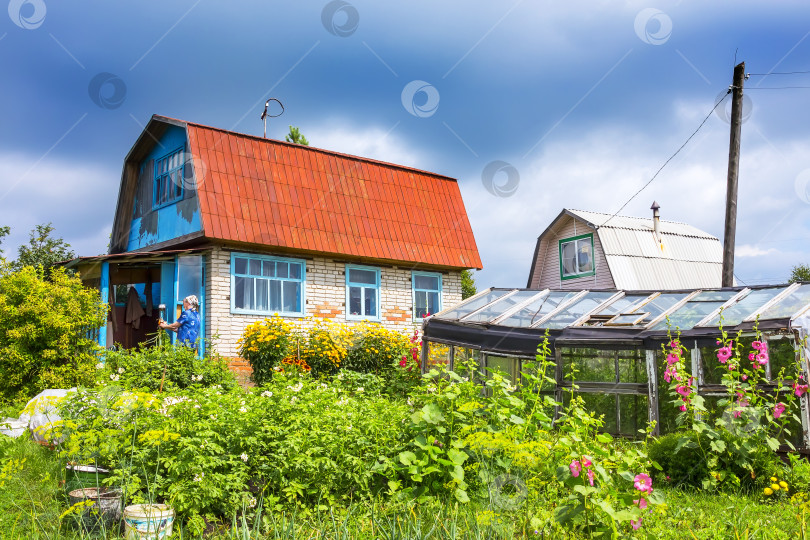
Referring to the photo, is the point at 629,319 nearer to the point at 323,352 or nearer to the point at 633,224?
the point at 323,352

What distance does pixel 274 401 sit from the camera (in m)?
5.42

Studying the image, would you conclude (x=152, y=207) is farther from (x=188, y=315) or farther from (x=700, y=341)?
(x=700, y=341)

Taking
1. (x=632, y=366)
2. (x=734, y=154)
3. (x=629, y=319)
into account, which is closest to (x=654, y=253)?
(x=734, y=154)

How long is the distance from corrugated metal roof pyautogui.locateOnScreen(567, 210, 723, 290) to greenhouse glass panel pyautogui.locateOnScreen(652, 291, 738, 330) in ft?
40.6

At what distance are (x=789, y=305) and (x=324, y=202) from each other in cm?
1111

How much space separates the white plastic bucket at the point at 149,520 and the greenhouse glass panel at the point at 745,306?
648 cm

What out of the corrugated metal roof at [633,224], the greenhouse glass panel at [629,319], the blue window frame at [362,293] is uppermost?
the corrugated metal roof at [633,224]

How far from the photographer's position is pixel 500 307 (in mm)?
11031

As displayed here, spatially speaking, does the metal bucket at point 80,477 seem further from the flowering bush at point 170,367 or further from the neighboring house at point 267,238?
the neighboring house at point 267,238

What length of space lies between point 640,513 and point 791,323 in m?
4.61

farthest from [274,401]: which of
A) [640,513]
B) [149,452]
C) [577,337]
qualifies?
[577,337]

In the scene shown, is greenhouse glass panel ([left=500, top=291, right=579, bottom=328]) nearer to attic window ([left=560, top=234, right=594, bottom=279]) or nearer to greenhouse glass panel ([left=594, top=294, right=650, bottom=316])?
greenhouse glass panel ([left=594, top=294, right=650, bottom=316])

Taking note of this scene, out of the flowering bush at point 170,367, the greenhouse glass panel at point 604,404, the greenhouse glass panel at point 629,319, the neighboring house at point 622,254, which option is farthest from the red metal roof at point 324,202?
the greenhouse glass panel at point 629,319

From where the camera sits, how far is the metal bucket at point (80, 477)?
15.9 feet
